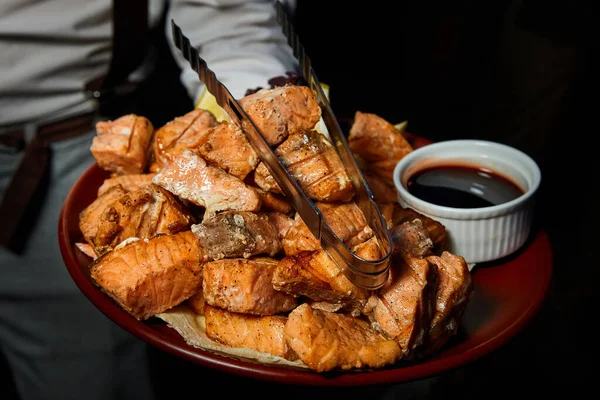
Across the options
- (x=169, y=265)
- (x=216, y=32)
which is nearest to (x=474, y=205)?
(x=169, y=265)

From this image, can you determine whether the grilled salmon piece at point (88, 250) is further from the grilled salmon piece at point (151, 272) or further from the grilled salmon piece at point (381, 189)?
the grilled salmon piece at point (381, 189)

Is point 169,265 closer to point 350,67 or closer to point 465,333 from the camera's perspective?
point 465,333

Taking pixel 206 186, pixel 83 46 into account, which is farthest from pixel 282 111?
pixel 83 46

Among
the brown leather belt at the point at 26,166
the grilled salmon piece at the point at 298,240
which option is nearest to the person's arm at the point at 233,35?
the brown leather belt at the point at 26,166

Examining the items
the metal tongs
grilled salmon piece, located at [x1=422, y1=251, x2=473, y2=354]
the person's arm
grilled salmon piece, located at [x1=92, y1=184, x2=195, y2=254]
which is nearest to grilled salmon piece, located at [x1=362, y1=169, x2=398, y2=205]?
the metal tongs

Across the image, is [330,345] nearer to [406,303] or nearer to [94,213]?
[406,303]
